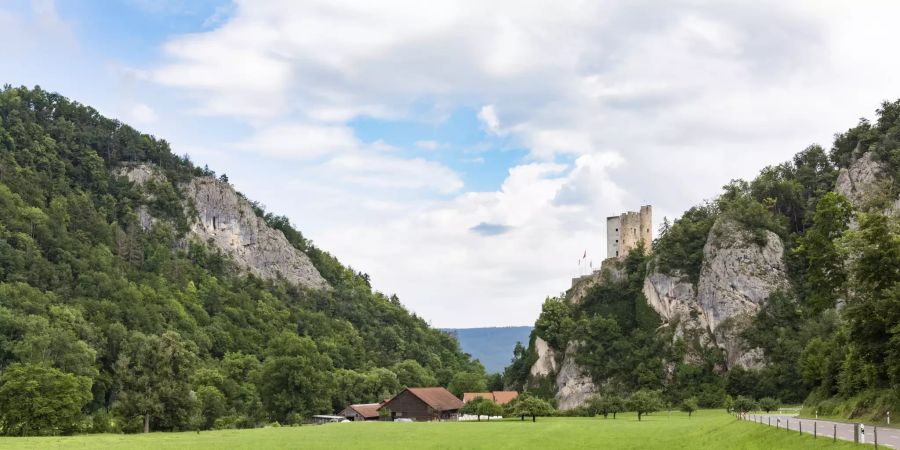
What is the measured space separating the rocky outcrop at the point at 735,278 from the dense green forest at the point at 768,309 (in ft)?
4.52

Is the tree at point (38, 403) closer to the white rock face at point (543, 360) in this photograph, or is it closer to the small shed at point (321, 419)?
the small shed at point (321, 419)

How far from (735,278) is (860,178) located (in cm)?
2177

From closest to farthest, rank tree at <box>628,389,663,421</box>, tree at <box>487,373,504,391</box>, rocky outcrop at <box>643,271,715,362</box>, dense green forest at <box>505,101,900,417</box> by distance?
dense green forest at <box>505,101,900,417</box>
tree at <box>628,389,663,421</box>
rocky outcrop at <box>643,271,715,362</box>
tree at <box>487,373,504,391</box>

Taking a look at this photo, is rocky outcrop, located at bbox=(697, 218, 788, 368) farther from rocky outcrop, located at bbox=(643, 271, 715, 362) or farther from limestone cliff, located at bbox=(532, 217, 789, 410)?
rocky outcrop, located at bbox=(643, 271, 715, 362)

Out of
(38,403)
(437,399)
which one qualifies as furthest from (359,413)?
(38,403)

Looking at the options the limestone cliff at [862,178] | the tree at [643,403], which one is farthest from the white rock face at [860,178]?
the tree at [643,403]

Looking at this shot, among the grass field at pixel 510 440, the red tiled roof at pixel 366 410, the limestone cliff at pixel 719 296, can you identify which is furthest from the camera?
the limestone cliff at pixel 719 296

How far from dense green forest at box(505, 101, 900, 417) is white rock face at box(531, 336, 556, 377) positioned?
1.52 metres

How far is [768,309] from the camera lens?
125875mm

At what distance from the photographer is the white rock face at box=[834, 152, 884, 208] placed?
118062 mm

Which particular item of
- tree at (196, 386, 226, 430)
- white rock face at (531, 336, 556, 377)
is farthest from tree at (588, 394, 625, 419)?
tree at (196, 386, 226, 430)

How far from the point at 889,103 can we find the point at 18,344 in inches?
4965

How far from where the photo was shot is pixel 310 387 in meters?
108

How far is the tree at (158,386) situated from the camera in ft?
281
